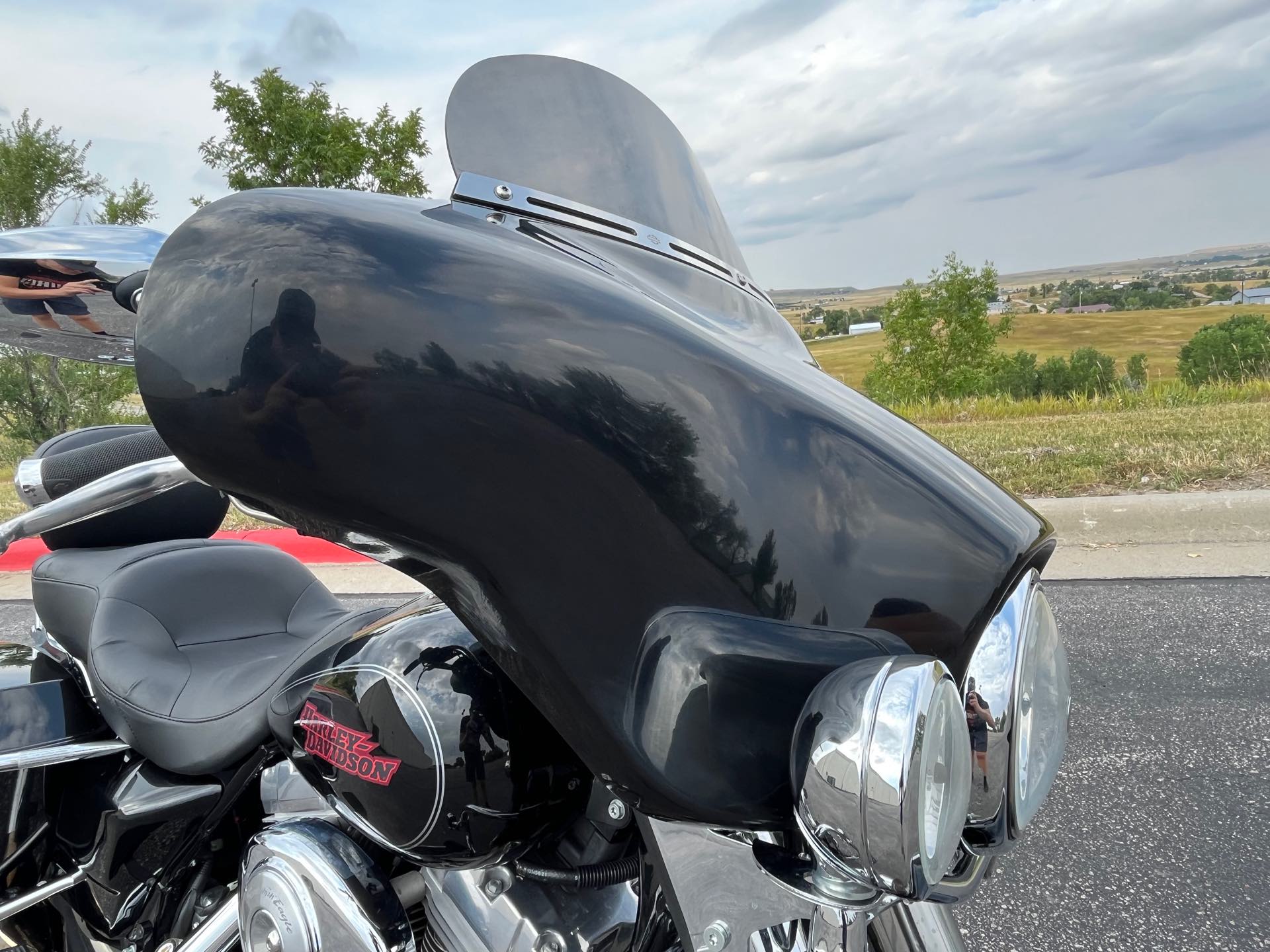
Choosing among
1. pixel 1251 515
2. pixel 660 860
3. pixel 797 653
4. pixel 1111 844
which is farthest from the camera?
pixel 1251 515

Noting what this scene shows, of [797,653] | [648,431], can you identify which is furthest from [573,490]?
[797,653]

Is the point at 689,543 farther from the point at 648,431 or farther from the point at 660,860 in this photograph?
the point at 660,860

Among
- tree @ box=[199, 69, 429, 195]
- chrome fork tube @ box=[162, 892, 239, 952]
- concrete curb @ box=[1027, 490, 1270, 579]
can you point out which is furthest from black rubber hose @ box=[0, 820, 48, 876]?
tree @ box=[199, 69, 429, 195]

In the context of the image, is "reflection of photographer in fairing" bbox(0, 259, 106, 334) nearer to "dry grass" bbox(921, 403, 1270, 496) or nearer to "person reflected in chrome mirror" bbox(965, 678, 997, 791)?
"person reflected in chrome mirror" bbox(965, 678, 997, 791)

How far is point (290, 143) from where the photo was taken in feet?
54.3

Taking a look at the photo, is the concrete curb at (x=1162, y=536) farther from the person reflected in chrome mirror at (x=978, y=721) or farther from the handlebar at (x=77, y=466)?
the handlebar at (x=77, y=466)

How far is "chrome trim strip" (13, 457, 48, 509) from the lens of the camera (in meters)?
1.38

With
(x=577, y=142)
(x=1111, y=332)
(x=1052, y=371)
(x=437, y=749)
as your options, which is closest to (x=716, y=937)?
(x=437, y=749)

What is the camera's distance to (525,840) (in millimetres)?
1074

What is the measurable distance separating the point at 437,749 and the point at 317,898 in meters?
0.32

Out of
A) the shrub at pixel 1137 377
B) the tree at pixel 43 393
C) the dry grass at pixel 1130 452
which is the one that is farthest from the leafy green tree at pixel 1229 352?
the tree at pixel 43 393

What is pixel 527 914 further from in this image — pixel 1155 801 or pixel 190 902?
pixel 1155 801

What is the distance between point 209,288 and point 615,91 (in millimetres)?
656

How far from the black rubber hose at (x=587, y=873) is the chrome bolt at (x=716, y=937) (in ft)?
0.64
